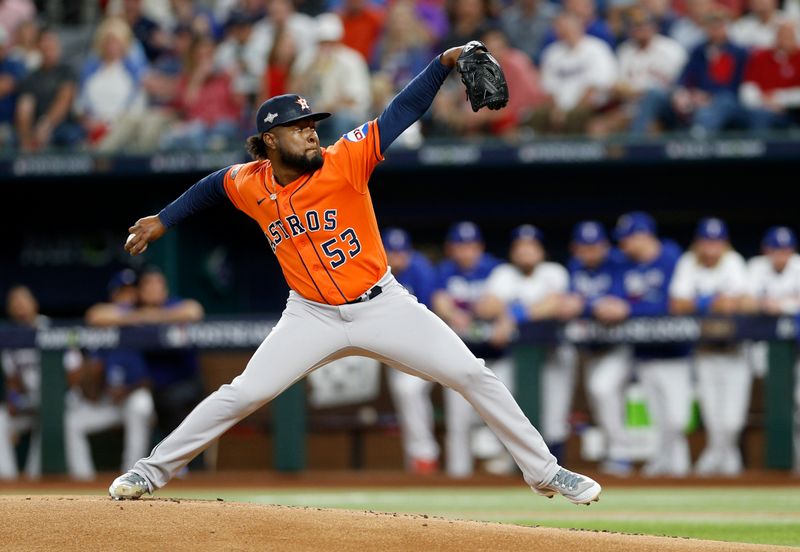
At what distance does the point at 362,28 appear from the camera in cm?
1202

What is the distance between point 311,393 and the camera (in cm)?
1036

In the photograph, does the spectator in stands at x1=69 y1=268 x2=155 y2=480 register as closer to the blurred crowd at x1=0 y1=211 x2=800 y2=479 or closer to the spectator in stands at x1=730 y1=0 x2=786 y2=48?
the blurred crowd at x1=0 y1=211 x2=800 y2=479

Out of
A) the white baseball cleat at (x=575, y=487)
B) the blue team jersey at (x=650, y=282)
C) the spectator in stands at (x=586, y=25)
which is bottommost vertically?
the white baseball cleat at (x=575, y=487)

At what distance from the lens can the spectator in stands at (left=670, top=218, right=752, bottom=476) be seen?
944cm

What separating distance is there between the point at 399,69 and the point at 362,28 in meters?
0.68

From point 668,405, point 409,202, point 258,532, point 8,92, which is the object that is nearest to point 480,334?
point 668,405

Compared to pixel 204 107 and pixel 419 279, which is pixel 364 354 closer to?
pixel 419 279

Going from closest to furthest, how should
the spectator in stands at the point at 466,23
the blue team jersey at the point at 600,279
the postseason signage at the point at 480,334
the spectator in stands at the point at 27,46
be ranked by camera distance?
1. the postseason signage at the point at 480,334
2. the blue team jersey at the point at 600,279
3. the spectator in stands at the point at 466,23
4. the spectator in stands at the point at 27,46

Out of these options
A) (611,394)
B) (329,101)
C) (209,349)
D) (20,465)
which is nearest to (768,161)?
(611,394)

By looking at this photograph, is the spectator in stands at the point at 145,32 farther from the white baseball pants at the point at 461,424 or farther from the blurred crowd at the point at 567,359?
the white baseball pants at the point at 461,424

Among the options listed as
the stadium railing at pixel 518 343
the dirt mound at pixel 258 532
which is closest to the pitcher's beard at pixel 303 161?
the dirt mound at pixel 258 532

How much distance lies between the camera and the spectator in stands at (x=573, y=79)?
10883 millimetres

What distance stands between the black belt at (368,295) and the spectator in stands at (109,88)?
7327 mm

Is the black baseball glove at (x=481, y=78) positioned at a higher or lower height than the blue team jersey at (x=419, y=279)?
higher
